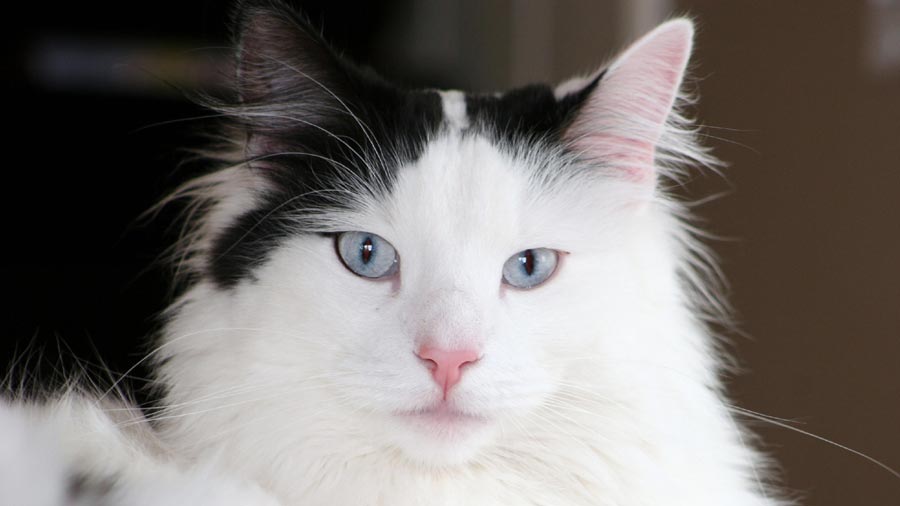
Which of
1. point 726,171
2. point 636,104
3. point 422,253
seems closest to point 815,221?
point 726,171

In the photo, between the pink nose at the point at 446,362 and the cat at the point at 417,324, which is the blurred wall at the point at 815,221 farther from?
the pink nose at the point at 446,362

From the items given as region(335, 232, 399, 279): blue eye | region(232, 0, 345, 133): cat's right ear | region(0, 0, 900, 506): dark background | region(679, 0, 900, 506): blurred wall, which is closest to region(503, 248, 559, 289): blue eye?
region(335, 232, 399, 279): blue eye

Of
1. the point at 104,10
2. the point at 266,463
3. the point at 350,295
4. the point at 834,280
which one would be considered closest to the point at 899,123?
the point at 834,280

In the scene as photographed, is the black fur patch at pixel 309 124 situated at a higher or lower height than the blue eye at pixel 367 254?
higher

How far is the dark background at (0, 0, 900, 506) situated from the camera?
2227 mm

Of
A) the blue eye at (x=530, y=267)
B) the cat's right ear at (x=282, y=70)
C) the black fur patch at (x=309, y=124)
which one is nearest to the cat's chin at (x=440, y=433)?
the blue eye at (x=530, y=267)

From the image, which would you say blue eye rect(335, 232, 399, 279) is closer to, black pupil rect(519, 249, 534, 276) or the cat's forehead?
the cat's forehead

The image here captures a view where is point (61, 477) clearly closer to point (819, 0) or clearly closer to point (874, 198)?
point (874, 198)

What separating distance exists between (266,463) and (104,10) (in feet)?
10.5

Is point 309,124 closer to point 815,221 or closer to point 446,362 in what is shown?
point 446,362

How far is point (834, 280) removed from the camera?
8.11 feet

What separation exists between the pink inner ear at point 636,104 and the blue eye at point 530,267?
21cm

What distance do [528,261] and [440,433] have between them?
0.27m

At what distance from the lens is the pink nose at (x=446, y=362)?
3.36ft
